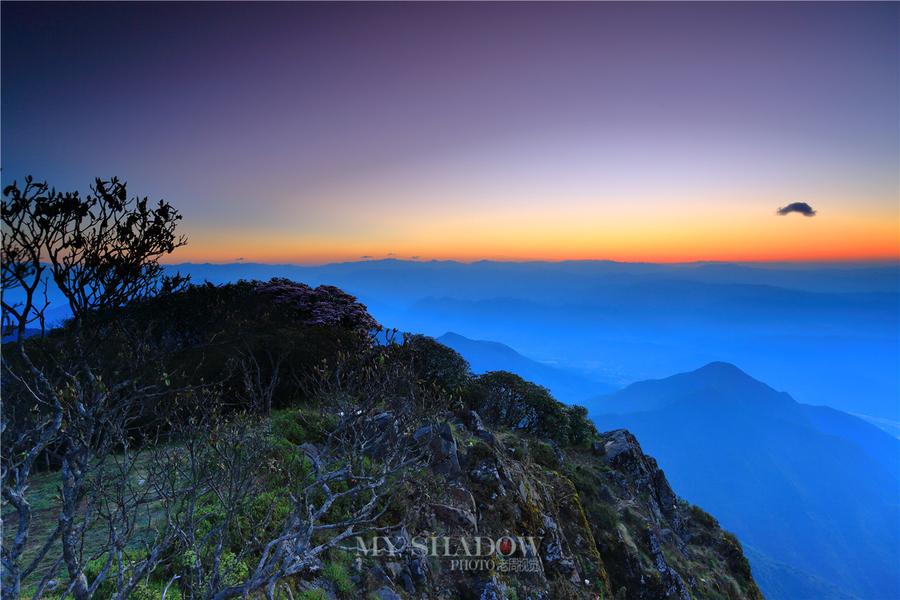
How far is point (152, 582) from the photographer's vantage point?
7590 millimetres

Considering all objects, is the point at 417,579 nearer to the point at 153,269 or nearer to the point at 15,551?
the point at 15,551

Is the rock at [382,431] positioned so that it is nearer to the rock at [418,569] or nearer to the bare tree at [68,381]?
the rock at [418,569]

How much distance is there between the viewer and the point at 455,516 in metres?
12.4

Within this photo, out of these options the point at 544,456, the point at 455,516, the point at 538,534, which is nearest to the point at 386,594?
the point at 455,516

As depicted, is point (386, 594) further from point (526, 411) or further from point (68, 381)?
point (526, 411)

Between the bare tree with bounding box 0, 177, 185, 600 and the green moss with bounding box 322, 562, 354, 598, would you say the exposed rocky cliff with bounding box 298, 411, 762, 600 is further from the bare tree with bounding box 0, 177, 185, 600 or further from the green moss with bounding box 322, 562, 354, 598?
the bare tree with bounding box 0, 177, 185, 600

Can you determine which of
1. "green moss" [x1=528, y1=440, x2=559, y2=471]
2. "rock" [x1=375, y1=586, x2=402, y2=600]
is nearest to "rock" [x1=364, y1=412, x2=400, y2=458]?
"rock" [x1=375, y1=586, x2=402, y2=600]

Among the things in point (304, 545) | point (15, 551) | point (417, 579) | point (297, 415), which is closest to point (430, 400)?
point (297, 415)

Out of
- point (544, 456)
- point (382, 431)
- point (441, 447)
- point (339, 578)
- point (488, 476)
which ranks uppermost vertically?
point (382, 431)

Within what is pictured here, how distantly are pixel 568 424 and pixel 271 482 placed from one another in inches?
822

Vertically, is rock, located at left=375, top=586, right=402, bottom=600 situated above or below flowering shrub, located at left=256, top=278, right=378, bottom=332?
below

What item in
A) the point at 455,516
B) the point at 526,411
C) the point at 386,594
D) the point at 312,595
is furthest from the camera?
the point at 526,411

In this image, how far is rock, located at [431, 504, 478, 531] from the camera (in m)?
12.2

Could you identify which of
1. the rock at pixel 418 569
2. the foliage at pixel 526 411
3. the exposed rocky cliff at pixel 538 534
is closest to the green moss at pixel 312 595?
the exposed rocky cliff at pixel 538 534
